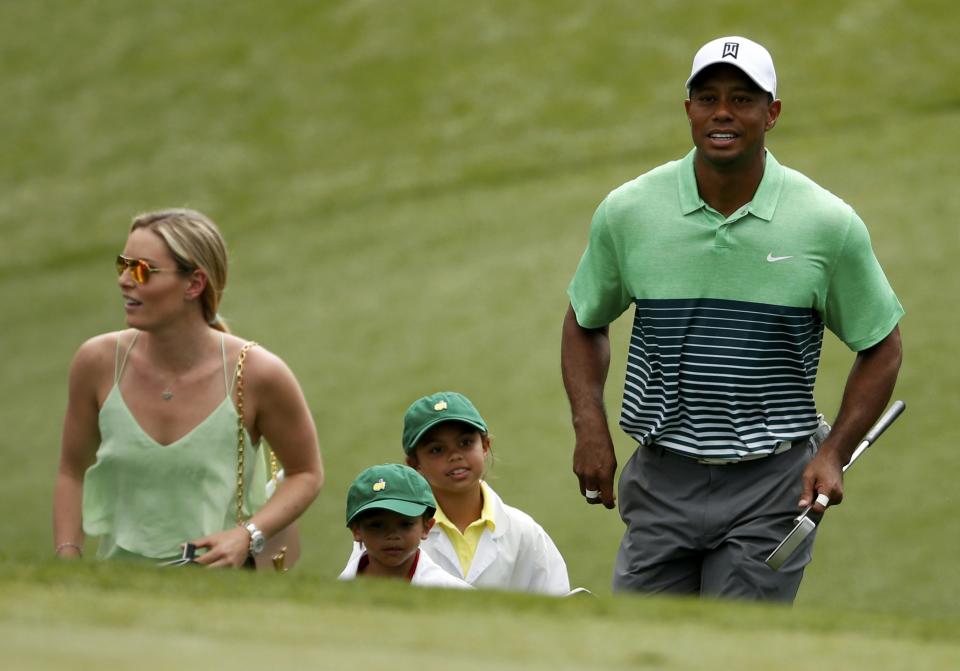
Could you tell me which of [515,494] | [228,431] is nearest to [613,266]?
[228,431]

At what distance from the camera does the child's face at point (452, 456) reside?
556 centimetres

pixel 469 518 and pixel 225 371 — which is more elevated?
pixel 225 371

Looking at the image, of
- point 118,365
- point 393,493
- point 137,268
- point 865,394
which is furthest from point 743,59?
point 118,365

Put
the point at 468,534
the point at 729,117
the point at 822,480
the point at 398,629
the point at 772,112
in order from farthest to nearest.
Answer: the point at 468,534, the point at 772,112, the point at 729,117, the point at 822,480, the point at 398,629

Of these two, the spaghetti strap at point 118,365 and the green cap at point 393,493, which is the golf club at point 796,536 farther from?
the spaghetti strap at point 118,365

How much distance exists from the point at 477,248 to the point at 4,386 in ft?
12.4

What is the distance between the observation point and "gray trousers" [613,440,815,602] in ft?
15.4

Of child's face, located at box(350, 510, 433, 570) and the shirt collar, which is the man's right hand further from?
the shirt collar

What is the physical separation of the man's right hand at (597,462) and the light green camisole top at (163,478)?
0.93 meters

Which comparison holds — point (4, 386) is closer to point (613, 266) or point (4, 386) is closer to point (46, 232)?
point (46, 232)

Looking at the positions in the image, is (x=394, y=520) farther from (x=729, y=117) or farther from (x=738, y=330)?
(x=729, y=117)

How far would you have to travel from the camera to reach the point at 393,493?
16.6ft

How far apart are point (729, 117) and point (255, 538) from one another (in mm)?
1686

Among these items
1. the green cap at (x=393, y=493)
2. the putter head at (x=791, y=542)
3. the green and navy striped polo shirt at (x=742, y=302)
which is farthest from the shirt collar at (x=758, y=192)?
the green cap at (x=393, y=493)
